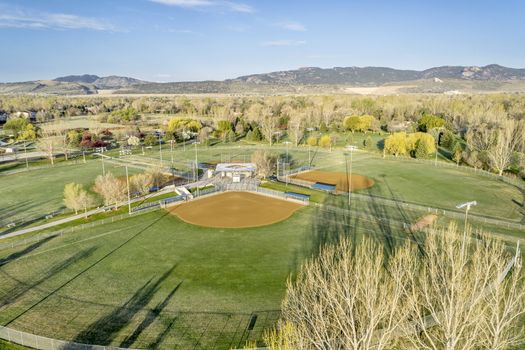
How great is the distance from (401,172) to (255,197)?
122 feet

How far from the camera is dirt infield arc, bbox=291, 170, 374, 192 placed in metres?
71.7

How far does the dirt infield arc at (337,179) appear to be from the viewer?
71.7 m

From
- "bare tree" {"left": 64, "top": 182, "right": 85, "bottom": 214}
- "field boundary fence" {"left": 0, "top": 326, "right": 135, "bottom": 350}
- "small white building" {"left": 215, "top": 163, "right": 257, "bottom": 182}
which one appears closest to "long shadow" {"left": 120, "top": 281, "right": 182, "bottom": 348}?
"field boundary fence" {"left": 0, "top": 326, "right": 135, "bottom": 350}

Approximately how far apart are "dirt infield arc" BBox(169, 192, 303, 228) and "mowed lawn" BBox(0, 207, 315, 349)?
7.97 feet

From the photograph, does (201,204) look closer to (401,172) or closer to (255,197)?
(255,197)

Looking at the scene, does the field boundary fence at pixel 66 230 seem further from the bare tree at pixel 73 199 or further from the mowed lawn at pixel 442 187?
the mowed lawn at pixel 442 187

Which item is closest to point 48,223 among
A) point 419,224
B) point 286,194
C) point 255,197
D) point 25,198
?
point 25,198

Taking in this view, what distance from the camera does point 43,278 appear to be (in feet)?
122

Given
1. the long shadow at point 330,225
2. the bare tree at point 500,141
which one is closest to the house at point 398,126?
the bare tree at point 500,141

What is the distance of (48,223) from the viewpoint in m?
51.7

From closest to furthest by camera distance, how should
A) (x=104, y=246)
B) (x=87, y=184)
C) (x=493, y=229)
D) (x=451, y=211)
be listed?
(x=104, y=246) < (x=493, y=229) < (x=451, y=211) < (x=87, y=184)

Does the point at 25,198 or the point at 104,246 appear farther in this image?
the point at 25,198

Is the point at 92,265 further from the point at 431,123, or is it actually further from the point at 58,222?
the point at 431,123

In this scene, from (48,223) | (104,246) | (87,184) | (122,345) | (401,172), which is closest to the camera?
(122,345)
